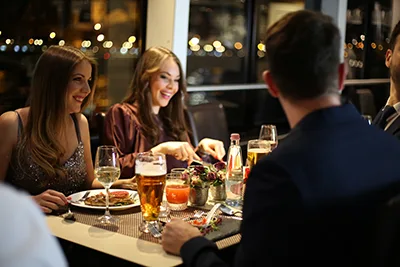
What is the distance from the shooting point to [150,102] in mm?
3146

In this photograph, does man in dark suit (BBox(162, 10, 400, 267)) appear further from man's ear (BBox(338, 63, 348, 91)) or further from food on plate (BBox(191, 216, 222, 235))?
food on plate (BBox(191, 216, 222, 235))

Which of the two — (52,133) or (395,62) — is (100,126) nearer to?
(52,133)

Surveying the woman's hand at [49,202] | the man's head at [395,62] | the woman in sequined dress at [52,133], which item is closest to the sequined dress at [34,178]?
the woman in sequined dress at [52,133]

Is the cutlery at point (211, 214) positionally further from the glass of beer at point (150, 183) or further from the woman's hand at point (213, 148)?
the woman's hand at point (213, 148)

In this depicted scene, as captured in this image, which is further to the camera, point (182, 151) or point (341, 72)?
point (182, 151)

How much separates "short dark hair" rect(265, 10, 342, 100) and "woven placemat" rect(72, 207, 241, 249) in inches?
23.3

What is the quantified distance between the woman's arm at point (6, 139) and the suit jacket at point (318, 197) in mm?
1208

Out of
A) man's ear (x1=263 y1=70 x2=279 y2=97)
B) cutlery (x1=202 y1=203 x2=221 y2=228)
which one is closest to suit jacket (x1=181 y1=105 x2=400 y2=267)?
man's ear (x1=263 y1=70 x2=279 y2=97)

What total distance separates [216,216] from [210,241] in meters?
0.36

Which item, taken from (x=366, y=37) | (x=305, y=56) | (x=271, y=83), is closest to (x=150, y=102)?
(x=271, y=83)

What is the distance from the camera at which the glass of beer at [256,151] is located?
2.35 metres

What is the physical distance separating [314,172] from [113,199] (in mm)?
985

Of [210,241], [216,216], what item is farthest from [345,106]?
[216,216]

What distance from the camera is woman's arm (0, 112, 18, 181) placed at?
2.34m
